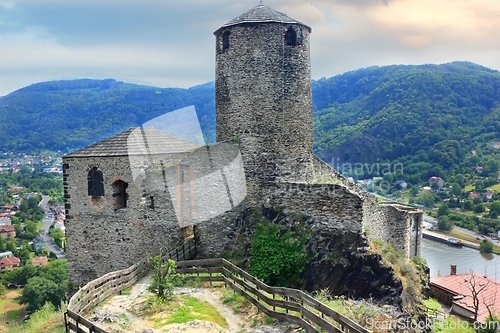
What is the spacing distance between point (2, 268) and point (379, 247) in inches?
2239

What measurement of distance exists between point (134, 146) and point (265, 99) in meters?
5.16

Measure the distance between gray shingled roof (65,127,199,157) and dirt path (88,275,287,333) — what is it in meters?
5.46

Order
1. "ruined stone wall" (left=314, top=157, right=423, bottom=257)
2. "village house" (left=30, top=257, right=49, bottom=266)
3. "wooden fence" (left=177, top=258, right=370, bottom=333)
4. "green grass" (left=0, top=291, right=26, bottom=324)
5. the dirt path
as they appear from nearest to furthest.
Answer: "wooden fence" (left=177, top=258, right=370, bottom=333) < the dirt path < "ruined stone wall" (left=314, top=157, right=423, bottom=257) < "green grass" (left=0, top=291, right=26, bottom=324) < "village house" (left=30, top=257, right=49, bottom=266)

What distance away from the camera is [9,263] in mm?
58750

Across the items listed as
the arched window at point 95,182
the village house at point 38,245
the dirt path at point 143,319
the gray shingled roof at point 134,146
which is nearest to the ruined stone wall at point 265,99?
the gray shingled roof at point 134,146

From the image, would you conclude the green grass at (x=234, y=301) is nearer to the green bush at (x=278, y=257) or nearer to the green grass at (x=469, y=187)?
the green bush at (x=278, y=257)

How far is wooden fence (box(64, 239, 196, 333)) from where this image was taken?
32.3ft

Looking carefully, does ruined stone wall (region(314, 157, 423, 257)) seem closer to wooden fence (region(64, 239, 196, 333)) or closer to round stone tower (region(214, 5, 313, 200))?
round stone tower (region(214, 5, 313, 200))

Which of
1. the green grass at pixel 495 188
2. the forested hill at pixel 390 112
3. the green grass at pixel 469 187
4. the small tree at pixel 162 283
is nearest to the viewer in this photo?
the small tree at pixel 162 283

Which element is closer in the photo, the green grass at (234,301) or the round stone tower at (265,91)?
the green grass at (234,301)

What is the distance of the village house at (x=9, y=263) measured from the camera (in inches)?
2271

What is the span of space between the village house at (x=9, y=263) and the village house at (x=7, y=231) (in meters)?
13.5

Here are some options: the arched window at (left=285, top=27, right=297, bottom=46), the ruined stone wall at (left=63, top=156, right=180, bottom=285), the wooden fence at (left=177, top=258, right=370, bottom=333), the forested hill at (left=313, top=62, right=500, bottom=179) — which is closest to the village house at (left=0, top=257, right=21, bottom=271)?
the forested hill at (left=313, top=62, right=500, bottom=179)

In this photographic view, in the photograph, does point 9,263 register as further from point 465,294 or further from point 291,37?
point 291,37
